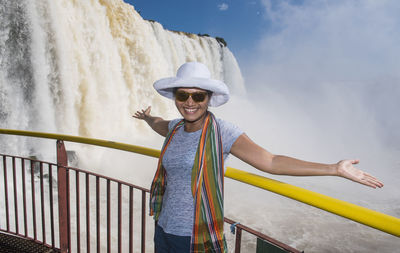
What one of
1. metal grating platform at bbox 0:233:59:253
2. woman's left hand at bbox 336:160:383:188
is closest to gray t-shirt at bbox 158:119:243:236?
woman's left hand at bbox 336:160:383:188

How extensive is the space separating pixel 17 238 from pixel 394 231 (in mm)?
3062

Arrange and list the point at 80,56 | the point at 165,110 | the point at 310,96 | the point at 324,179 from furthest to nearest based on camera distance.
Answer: the point at 310,96 < the point at 165,110 < the point at 324,179 < the point at 80,56

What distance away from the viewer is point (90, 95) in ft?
35.5

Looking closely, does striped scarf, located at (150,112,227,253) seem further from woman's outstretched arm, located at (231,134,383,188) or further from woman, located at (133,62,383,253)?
woman's outstretched arm, located at (231,134,383,188)

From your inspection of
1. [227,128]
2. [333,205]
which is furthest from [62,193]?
[333,205]

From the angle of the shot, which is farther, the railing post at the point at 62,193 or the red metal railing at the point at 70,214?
the railing post at the point at 62,193

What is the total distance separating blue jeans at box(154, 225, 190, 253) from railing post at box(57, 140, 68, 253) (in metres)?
1.16

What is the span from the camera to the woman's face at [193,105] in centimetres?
129

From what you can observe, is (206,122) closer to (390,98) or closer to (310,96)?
(390,98)

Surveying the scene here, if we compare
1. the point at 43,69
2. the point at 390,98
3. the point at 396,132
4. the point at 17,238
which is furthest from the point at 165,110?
the point at 390,98

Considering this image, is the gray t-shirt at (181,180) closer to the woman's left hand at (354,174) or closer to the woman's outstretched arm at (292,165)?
the woman's outstretched arm at (292,165)

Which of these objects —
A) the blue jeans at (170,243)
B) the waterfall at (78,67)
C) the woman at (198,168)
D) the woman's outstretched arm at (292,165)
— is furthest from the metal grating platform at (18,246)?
the waterfall at (78,67)

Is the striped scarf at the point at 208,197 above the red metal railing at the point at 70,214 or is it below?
above

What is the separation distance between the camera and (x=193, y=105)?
1.29 m
